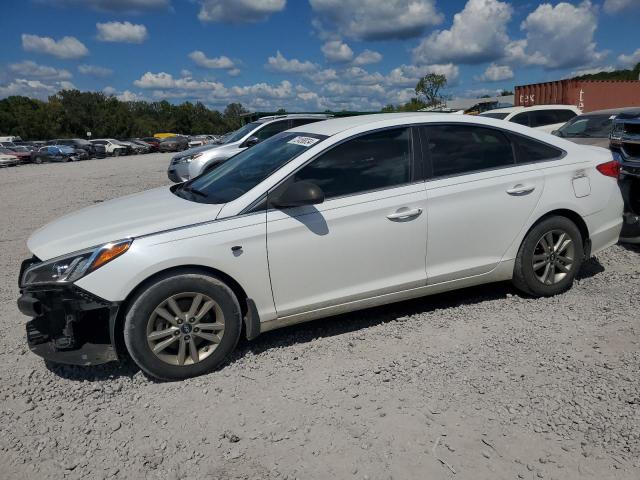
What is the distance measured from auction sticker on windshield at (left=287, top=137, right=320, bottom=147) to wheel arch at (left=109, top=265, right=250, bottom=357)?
1.19 meters

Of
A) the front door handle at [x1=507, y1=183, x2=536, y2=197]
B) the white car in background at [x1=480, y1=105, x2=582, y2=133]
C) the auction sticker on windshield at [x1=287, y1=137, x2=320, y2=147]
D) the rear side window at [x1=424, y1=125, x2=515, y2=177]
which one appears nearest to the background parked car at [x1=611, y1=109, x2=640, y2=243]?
the front door handle at [x1=507, y1=183, x2=536, y2=197]

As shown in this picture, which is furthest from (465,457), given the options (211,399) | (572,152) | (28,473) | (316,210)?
(572,152)

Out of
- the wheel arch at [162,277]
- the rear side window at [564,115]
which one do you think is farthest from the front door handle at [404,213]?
the rear side window at [564,115]

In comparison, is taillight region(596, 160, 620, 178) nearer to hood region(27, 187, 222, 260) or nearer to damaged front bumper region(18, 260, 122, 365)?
hood region(27, 187, 222, 260)

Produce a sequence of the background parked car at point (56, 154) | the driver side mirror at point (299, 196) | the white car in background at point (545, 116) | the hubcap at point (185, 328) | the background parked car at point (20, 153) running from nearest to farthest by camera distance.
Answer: the hubcap at point (185, 328), the driver side mirror at point (299, 196), the white car in background at point (545, 116), the background parked car at point (20, 153), the background parked car at point (56, 154)

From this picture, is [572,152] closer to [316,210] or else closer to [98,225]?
[316,210]

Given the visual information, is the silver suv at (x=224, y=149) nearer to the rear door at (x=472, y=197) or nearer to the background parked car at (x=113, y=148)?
the rear door at (x=472, y=197)

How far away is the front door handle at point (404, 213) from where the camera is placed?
3.88 metres

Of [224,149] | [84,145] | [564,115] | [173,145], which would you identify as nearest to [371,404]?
[224,149]

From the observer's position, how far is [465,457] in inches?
104

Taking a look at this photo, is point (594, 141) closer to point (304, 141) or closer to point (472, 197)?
point (472, 197)

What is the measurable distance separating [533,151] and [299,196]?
7.28ft

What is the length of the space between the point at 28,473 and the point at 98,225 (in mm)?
1599

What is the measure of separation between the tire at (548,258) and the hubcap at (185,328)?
8.39 ft
